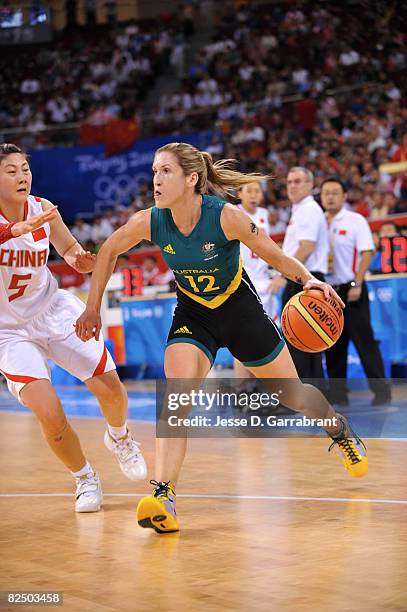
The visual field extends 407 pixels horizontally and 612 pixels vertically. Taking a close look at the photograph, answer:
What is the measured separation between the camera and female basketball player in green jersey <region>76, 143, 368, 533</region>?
189 inches

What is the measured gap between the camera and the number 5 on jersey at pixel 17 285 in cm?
528

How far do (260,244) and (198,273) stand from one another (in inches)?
14.3

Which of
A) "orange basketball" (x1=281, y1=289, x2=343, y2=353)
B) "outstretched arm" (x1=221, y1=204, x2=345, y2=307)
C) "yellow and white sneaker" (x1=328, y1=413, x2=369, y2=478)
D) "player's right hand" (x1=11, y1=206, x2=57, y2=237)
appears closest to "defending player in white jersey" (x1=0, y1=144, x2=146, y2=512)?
"player's right hand" (x1=11, y1=206, x2=57, y2=237)

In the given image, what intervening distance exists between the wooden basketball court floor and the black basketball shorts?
2.74 ft

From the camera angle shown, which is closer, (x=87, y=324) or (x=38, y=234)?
(x=87, y=324)

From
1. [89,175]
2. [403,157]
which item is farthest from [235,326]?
[89,175]

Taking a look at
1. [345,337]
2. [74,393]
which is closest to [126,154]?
[74,393]

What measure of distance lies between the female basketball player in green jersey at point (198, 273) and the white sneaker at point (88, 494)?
62 centimetres

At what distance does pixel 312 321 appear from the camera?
5.15 metres

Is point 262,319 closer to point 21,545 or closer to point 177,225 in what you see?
point 177,225

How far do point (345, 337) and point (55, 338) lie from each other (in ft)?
15.0

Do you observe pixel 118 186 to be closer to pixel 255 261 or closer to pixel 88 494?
pixel 255 261

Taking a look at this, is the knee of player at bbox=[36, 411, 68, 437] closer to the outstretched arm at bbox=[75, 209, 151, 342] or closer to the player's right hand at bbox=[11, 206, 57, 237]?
the outstretched arm at bbox=[75, 209, 151, 342]

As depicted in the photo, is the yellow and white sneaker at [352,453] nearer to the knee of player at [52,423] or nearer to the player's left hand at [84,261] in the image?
the knee of player at [52,423]
